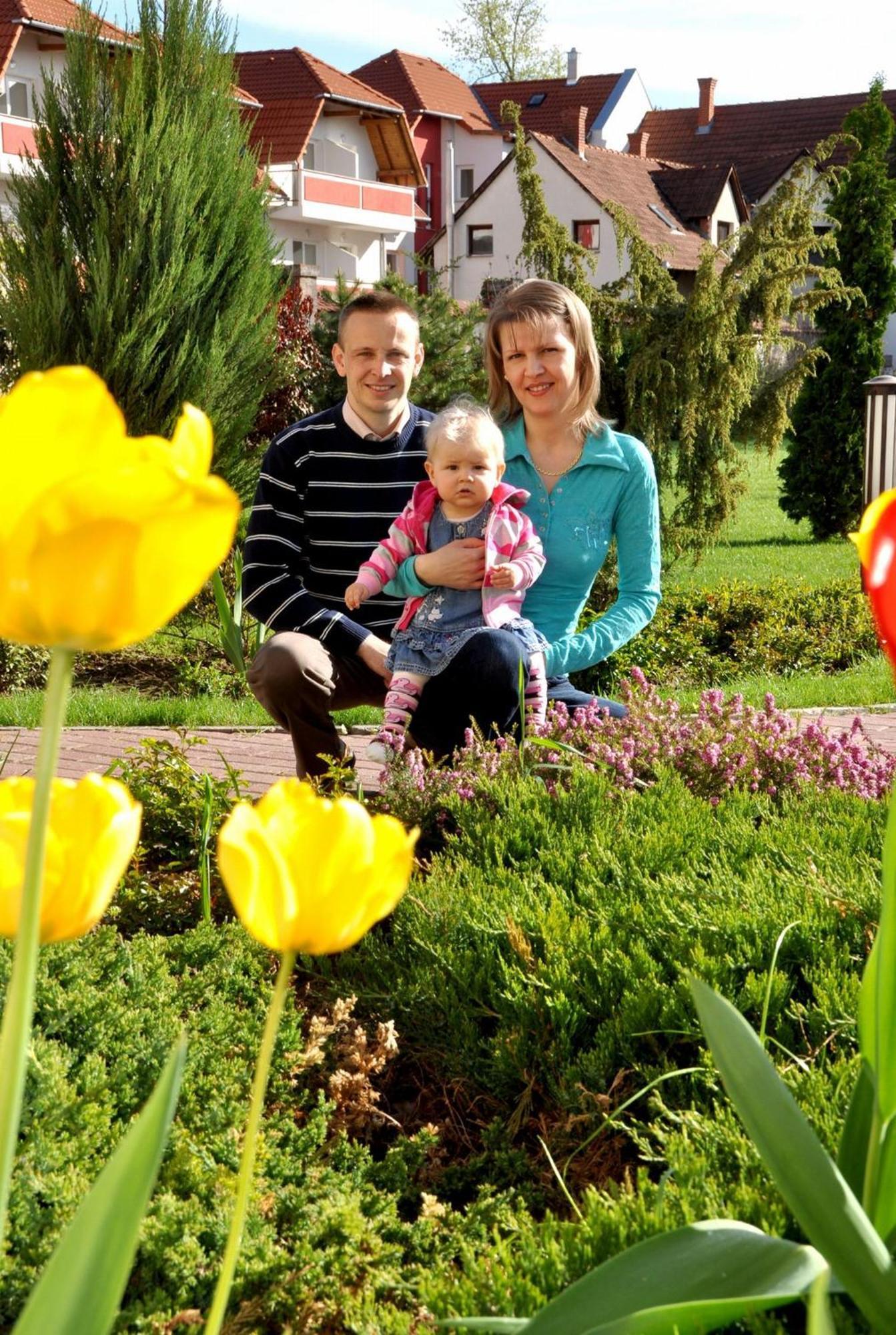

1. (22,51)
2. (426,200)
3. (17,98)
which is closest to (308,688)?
(22,51)

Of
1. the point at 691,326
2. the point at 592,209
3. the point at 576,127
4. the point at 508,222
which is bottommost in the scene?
the point at 691,326

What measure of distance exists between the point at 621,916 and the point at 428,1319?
47.6 inches

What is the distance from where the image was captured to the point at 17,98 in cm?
3478

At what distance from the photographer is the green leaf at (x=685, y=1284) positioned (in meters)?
1.10

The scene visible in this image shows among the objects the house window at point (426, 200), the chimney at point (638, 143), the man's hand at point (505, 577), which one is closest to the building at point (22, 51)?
the house window at point (426, 200)

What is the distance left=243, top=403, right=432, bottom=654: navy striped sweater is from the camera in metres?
4.86

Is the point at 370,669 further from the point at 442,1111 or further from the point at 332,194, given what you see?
the point at 332,194

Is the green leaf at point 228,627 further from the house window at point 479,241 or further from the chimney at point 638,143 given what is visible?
the chimney at point 638,143

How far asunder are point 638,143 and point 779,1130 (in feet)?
185

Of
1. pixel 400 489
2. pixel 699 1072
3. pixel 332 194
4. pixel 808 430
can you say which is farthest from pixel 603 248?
pixel 699 1072

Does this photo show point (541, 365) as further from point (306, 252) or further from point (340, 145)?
point (340, 145)

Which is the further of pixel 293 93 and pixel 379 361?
pixel 293 93

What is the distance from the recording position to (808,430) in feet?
59.5

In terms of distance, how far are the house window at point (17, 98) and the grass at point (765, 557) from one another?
2202cm
